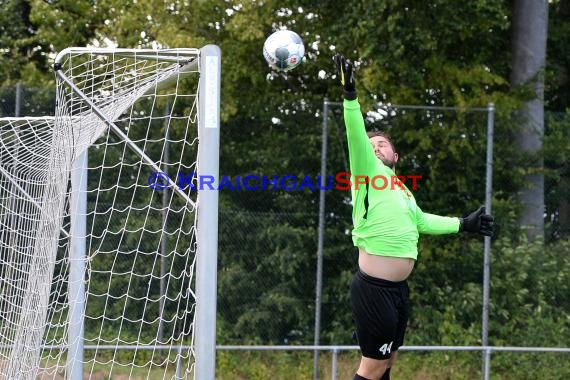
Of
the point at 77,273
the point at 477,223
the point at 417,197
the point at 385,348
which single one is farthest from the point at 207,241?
the point at 417,197

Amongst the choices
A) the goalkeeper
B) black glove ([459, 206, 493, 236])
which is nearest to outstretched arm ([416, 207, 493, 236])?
black glove ([459, 206, 493, 236])

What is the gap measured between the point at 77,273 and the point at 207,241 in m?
2.09

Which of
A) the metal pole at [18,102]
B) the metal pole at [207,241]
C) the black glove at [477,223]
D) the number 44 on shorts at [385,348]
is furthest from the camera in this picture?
the metal pole at [18,102]

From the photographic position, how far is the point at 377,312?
496 centimetres

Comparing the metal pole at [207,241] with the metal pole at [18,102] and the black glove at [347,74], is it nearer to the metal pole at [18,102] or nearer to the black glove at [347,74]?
the black glove at [347,74]

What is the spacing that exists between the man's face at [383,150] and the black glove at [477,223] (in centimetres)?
60

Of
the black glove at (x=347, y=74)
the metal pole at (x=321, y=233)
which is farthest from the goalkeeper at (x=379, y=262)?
the metal pole at (x=321, y=233)

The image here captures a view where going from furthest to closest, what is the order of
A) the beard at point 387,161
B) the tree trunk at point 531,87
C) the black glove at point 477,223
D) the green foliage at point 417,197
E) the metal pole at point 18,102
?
→ 1. the tree trunk at point 531,87
2. the green foliage at point 417,197
3. the metal pole at point 18,102
4. the black glove at point 477,223
5. the beard at point 387,161

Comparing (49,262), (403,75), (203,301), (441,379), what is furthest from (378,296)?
(403,75)

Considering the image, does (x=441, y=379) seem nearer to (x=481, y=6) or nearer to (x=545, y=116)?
(x=545, y=116)

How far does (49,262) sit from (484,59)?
20.2 feet

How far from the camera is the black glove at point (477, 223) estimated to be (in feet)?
17.9

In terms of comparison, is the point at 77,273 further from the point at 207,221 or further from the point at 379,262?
the point at 379,262

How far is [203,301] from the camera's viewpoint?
457cm
